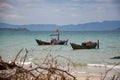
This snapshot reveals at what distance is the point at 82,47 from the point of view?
135ft

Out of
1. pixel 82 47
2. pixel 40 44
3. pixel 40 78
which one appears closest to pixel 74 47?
pixel 82 47

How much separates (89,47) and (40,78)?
129ft

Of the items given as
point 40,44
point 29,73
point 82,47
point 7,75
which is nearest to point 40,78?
point 29,73

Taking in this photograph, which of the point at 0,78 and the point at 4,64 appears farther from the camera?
the point at 4,64

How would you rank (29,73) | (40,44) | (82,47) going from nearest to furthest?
(29,73) < (82,47) < (40,44)

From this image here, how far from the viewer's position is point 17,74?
212 cm

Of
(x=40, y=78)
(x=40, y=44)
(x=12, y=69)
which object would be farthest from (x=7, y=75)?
(x=40, y=44)

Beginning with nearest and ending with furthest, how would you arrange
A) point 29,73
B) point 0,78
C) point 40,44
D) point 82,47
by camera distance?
1. point 0,78
2. point 29,73
3. point 82,47
4. point 40,44

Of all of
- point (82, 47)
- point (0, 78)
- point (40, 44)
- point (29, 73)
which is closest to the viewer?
point (0, 78)

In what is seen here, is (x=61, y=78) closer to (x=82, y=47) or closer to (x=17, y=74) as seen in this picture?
(x=17, y=74)

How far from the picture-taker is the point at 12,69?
2127 millimetres

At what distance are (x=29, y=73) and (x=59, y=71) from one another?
7.2 inches

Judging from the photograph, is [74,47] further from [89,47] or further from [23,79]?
[23,79]

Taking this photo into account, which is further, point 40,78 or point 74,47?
point 74,47
